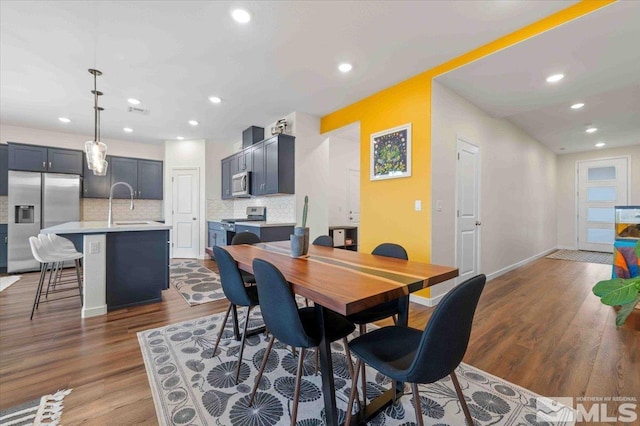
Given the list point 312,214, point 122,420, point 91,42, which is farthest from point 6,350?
point 312,214

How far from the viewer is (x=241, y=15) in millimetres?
2201

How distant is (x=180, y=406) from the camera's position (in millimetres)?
1535

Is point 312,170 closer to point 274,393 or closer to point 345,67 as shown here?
point 345,67

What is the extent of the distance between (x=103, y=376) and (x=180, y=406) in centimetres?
73

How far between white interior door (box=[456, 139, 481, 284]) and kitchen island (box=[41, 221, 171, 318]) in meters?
3.77

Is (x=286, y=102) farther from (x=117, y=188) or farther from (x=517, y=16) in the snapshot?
(x=117, y=188)

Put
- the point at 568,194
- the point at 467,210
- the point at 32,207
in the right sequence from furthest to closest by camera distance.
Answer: the point at 568,194
the point at 32,207
the point at 467,210

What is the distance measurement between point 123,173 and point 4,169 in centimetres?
171

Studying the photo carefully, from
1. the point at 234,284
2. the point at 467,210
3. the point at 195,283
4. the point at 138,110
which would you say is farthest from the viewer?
the point at 138,110

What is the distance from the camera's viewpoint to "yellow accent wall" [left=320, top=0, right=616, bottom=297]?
3.07m

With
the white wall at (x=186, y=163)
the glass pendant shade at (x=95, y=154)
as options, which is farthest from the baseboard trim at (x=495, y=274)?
the white wall at (x=186, y=163)

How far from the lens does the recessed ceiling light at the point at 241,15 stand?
216 centimetres

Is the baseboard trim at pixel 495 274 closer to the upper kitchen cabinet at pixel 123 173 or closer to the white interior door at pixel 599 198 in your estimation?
the white interior door at pixel 599 198

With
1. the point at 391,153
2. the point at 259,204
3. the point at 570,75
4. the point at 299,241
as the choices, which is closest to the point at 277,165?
the point at 259,204
